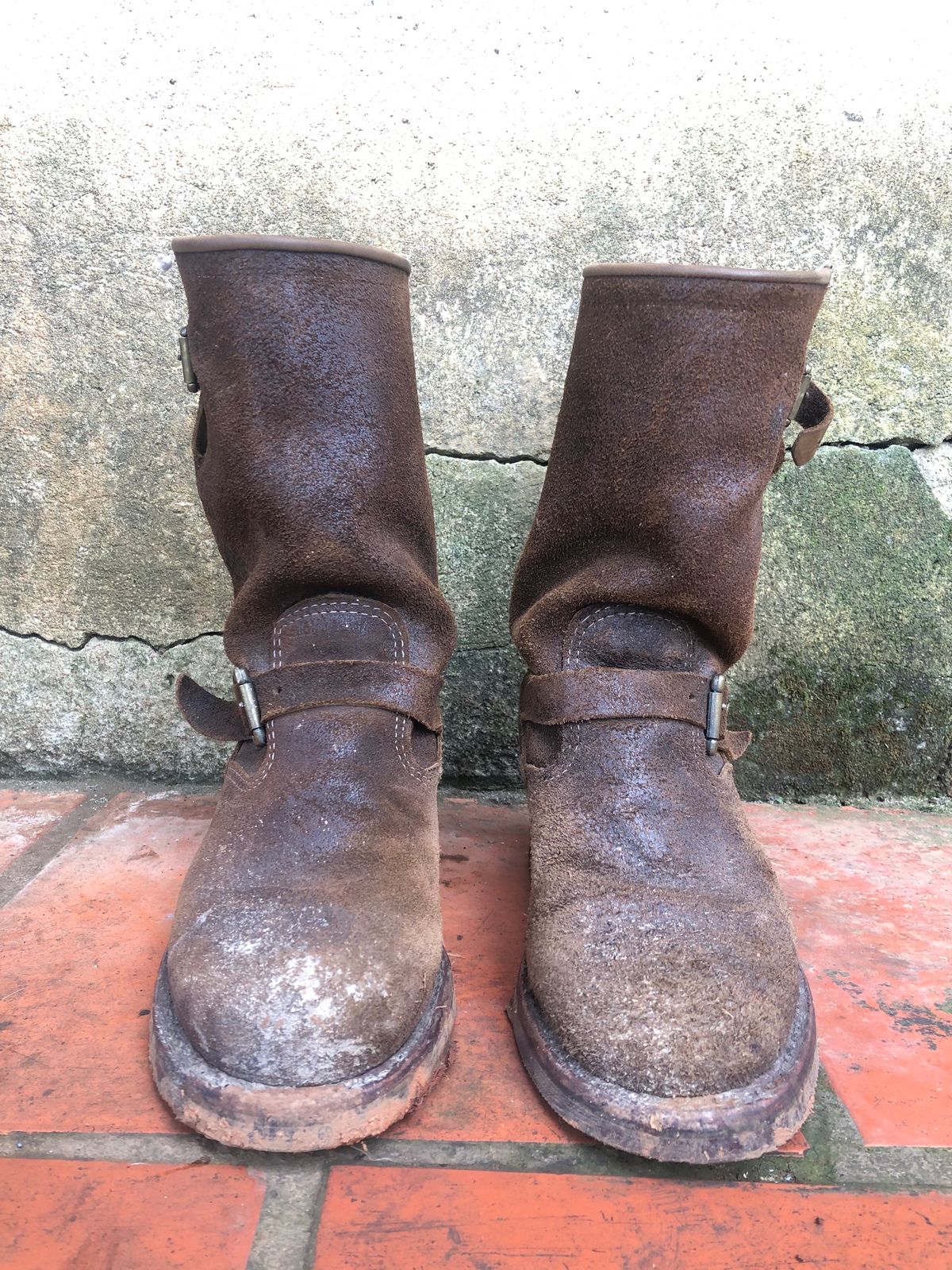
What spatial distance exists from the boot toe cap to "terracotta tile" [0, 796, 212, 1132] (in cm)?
8

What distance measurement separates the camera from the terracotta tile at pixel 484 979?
67 centimetres

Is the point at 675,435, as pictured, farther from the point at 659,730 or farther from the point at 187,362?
the point at 187,362

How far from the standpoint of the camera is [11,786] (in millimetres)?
1268

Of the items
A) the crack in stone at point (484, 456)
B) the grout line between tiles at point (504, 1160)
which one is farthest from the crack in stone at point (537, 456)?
the grout line between tiles at point (504, 1160)

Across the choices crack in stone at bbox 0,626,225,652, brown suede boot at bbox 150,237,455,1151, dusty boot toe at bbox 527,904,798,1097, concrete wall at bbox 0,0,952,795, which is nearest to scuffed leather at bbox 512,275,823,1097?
dusty boot toe at bbox 527,904,798,1097

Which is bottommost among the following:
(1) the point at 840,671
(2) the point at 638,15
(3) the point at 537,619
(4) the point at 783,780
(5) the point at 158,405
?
(4) the point at 783,780

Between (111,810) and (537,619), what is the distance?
64 cm

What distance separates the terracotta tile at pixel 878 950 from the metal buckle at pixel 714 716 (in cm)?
23

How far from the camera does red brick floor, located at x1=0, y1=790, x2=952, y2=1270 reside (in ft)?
1.88

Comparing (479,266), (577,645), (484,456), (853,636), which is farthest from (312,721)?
(853,636)

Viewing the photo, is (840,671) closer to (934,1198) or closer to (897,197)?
(897,197)

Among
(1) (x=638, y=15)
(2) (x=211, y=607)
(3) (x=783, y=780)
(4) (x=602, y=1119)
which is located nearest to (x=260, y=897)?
(4) (x=602, y=1119)

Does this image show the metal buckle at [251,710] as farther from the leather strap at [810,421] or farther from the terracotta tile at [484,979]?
the leather strap at [810,421]

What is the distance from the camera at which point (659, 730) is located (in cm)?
85
